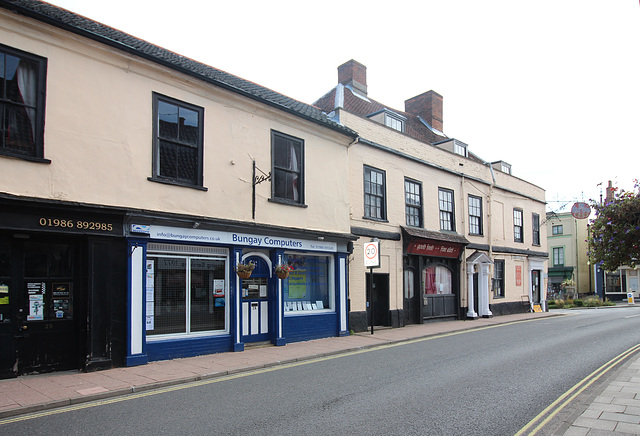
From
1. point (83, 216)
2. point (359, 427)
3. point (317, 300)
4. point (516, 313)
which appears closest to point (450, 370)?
point (359, 427)

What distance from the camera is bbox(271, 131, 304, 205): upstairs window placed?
13.3m

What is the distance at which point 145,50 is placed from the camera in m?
10.9

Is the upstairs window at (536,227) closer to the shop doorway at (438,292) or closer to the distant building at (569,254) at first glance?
the shop doorway at (438,292)

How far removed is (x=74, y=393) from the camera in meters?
7.33

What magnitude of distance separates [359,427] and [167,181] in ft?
23.4

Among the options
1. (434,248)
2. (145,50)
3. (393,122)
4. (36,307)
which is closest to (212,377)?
(36,307)

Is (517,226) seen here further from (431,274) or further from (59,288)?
(59,288)

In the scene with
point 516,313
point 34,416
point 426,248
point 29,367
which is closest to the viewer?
point 34,416

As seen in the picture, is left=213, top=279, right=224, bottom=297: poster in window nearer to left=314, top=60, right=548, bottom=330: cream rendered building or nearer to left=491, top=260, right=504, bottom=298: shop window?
left=314, top=60, right=548, bottom=330: cream rendered building

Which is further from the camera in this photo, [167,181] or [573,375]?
[167,181]

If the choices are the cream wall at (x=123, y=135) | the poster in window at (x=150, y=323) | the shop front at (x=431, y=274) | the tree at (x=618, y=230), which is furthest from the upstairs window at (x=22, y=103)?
the shop front at (x=431, y=274)

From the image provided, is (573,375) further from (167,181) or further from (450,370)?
(167,181)

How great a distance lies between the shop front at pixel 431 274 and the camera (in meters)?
18.5

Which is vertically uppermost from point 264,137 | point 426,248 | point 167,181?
point 264,137
